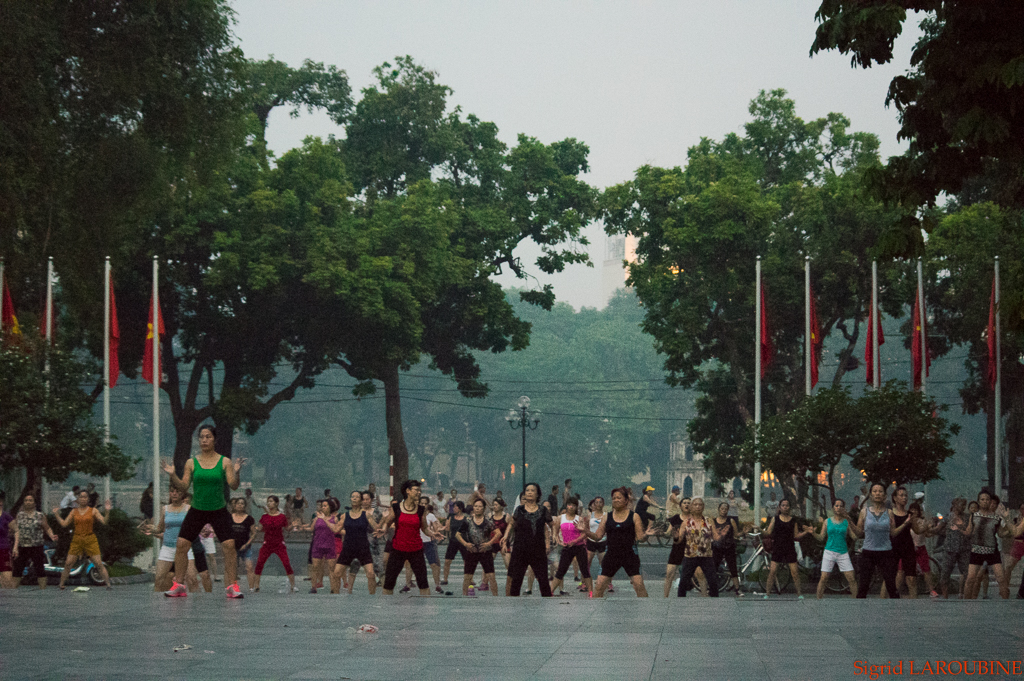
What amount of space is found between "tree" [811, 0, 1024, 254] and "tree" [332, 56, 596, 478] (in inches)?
1235

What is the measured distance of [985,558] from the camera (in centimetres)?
1797

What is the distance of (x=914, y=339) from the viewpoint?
3466 centimetres

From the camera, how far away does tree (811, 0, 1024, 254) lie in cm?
1047

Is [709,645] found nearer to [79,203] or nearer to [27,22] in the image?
[27,22]

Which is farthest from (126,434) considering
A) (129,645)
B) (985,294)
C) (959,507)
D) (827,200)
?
(129,645)

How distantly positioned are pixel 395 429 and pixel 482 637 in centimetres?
3698

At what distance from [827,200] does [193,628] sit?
1406 inches

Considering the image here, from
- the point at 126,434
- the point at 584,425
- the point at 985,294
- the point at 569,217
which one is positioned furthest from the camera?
the point at 584,425

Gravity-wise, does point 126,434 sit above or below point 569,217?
below

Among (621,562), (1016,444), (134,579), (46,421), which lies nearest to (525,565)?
(621,562)

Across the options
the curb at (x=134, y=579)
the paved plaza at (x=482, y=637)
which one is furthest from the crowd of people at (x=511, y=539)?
the curb at (x=134, y=579)

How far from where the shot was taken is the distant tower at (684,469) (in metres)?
99.5

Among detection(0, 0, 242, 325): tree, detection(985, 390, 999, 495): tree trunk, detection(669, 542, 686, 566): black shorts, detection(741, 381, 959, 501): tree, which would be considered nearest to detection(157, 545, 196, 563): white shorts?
detection(669, 542, 686, 566): black shorts

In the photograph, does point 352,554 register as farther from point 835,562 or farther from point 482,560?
point 835,562
